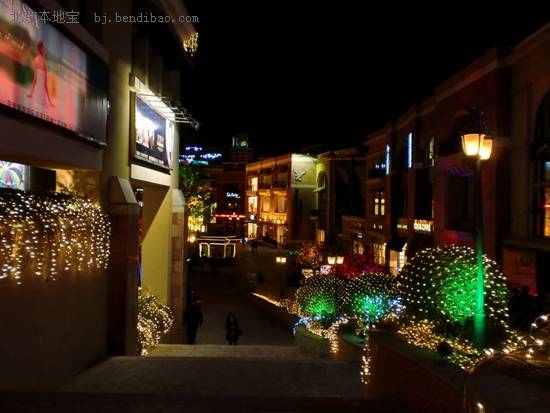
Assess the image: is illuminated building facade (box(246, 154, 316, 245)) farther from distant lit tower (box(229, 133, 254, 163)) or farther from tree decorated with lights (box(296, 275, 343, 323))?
tree decorated with lights (box(296, 275, 343, 323))

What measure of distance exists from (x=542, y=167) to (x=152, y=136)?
1211cm

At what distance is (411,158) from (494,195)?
1117 centimetres

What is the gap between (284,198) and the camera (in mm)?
68250

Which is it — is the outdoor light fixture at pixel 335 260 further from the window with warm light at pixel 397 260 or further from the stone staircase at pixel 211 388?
the stone staircase at pixel 211 388

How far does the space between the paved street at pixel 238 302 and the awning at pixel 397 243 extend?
853 centimetres

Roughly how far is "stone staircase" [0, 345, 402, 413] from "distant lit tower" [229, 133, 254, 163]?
10850 cm

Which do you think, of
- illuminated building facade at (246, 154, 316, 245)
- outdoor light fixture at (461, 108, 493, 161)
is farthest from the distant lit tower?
outdoor light fixture at (461, 108, 493, 161)

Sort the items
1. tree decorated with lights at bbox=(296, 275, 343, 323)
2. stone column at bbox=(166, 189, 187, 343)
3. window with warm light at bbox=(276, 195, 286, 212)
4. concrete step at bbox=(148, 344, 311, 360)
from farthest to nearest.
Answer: window with warm light at bbox=(276, 195, 286, 212) < stone column at bbox=(166, 189, 187, 343) < tree decorated with lights at bbox=(296, 275, 343, 323) < concrete step at bbox=(148, 344, 311, 360)

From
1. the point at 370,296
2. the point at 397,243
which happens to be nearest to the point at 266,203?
the point at 397,243

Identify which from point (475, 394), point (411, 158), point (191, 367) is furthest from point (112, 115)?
point (411, 158)

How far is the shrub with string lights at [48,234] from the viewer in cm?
778

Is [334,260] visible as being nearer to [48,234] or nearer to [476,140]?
[476,140]

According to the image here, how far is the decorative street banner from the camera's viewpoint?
26.0 feet

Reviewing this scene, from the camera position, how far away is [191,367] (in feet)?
36.3
